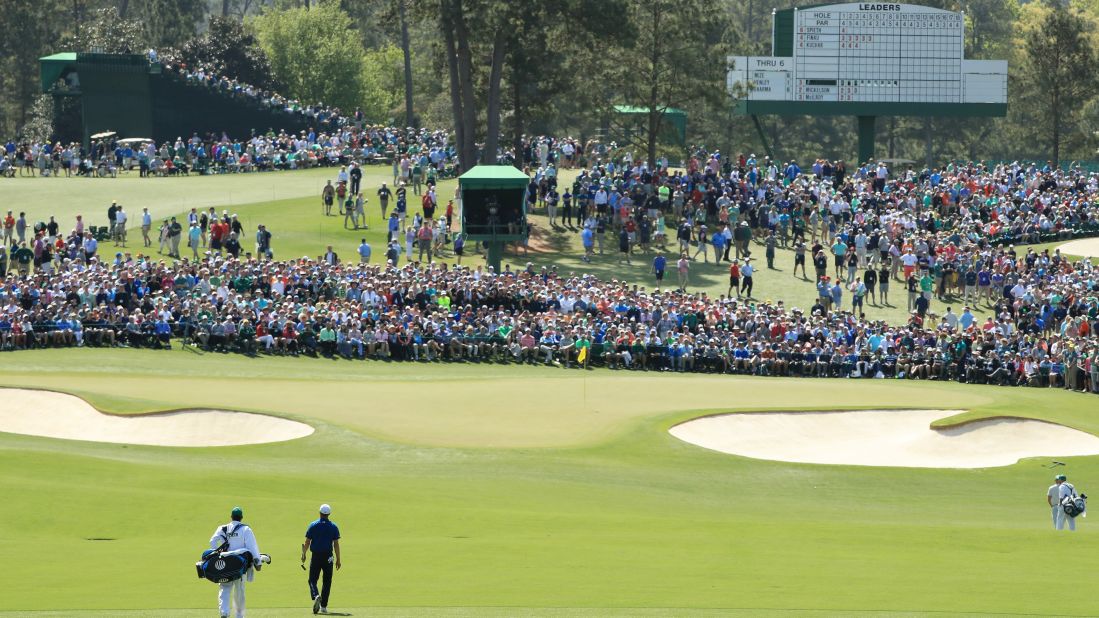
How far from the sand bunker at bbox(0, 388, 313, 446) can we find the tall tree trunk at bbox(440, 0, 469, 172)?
30510 mm

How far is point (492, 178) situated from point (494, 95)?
1009cm

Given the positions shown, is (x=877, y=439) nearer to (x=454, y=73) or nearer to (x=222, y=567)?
(x=222, y=567)

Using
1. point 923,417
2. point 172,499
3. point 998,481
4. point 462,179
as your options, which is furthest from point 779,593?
point 462,179

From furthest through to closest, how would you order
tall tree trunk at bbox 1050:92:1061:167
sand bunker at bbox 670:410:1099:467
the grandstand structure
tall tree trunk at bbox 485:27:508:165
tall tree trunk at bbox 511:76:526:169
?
tall tree trunk at bbox 1050:92:1061:167
the grandstand structure
tall tree trunk at bbox 511:76:526:169
tall tree trunk at bbox 485:27:508:165
sand bunker at bbox 670:410:1099:467

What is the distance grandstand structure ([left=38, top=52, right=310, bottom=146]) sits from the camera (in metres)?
73.5

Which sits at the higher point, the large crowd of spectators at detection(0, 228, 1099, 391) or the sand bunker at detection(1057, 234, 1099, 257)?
the sand bunker at detection(1057, 234, 1099, 257)

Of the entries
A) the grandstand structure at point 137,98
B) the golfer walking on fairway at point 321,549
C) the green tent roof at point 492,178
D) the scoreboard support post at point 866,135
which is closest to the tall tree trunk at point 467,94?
the green tent roof at point 492,178

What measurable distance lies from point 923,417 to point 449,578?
56.5 feet

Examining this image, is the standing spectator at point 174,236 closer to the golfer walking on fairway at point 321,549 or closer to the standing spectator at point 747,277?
the standing spectator at point 747,277

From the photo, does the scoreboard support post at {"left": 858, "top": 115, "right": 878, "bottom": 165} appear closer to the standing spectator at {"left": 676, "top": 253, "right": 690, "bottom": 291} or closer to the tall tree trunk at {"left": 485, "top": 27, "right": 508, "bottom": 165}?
the tall tree trunk at {"left": 485, "top": 27, "right": 508, "bottom": 165}

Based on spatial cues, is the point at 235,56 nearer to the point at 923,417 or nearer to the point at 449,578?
the point at 923,417

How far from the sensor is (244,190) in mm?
64375

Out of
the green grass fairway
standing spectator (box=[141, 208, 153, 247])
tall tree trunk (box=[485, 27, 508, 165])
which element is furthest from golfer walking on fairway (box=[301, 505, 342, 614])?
tall tree trunk (box=[485, 27, 508, 165])

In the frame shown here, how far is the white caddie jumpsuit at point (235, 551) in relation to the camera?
1631 cm
